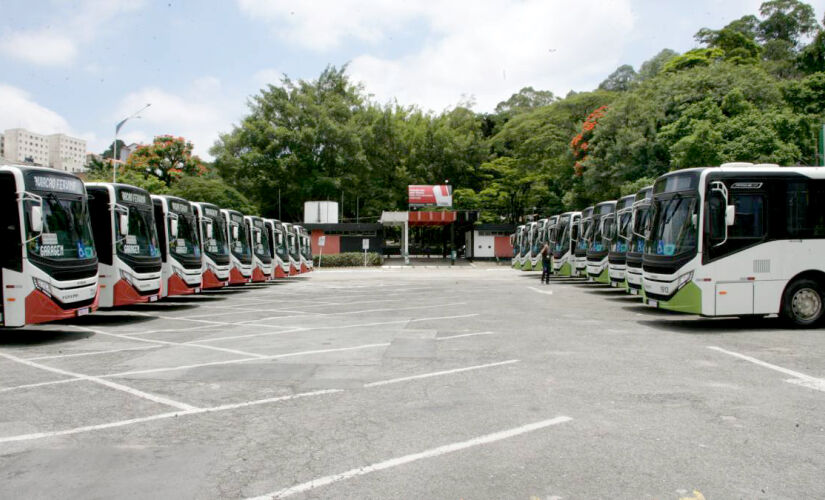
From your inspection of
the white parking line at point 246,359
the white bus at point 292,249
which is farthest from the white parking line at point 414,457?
the white bus at point 292,249

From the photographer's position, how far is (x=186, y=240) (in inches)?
663

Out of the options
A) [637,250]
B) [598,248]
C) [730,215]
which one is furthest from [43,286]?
[598,248]

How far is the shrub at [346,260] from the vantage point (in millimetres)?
50625

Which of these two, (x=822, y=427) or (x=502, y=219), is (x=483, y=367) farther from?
(x=502, y=219)

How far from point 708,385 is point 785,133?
1098 inches

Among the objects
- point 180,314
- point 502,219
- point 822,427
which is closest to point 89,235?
point 180,314

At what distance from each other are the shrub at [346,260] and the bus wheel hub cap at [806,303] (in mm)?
41171

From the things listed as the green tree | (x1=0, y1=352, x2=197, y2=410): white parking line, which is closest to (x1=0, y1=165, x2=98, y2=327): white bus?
(x1=0, y1=352, x2=197, y2=410): white parking line

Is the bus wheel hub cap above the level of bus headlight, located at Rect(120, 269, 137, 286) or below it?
below

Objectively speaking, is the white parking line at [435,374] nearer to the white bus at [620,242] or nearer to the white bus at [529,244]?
the white bus at [620,242]

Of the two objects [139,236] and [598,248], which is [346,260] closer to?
[598,248]

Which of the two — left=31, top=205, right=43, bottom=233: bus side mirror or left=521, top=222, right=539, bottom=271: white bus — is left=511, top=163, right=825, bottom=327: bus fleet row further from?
left=521, top=222, right=539, bottom=271: white bus

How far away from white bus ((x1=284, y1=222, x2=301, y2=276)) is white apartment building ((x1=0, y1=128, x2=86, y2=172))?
2869 inches

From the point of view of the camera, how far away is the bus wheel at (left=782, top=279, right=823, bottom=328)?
36.2 ft
